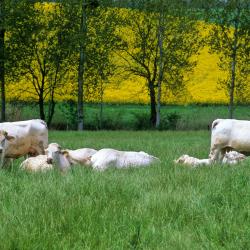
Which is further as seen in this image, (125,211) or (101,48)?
(101,48)

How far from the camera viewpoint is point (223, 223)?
20.1ft

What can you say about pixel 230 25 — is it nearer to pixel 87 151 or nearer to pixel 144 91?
pixel 144 91

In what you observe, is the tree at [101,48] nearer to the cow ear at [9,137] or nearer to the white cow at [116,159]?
the white cow at [116,159]

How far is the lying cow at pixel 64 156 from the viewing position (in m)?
10.7

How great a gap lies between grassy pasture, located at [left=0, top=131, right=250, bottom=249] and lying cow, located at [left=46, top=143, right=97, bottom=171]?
1508mm

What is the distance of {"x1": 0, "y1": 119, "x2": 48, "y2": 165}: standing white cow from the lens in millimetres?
11570

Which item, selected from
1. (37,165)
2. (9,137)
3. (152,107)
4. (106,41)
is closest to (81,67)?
(106,41)

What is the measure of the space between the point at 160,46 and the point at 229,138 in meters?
24.8

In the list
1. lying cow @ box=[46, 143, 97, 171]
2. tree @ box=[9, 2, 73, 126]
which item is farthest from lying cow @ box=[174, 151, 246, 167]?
tree @ box=[9, 2, 73, 126]

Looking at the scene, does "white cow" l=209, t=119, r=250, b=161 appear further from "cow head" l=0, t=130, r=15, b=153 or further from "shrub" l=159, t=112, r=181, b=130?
"shrub" l=159, t=112, r=181, b=130

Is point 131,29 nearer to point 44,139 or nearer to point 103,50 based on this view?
point 103,50

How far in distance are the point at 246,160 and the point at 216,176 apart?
8.65 feet

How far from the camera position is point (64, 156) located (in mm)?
11102

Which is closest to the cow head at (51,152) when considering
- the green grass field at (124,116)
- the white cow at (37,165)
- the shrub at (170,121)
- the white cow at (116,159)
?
the white cow at (37,165)
